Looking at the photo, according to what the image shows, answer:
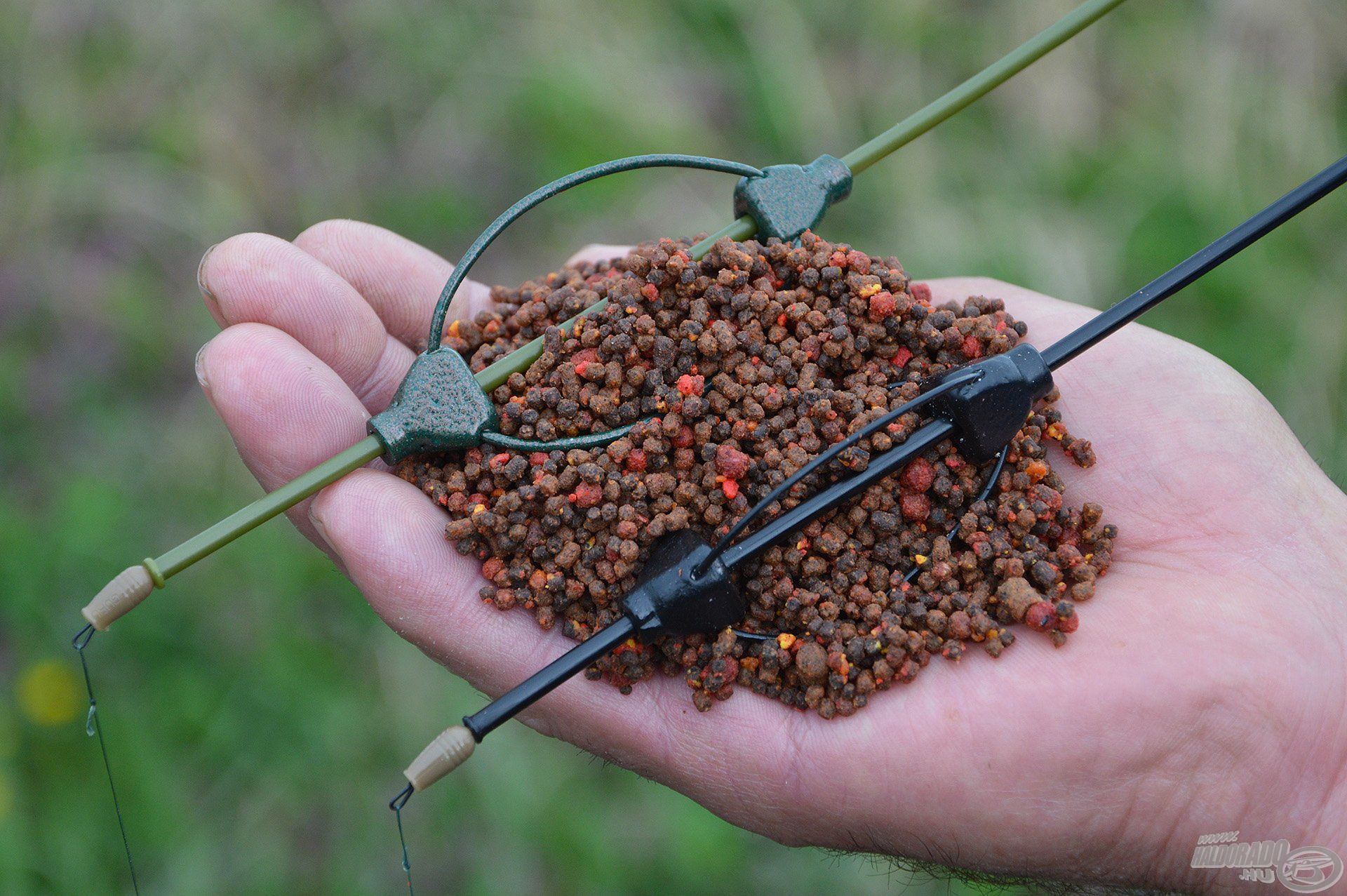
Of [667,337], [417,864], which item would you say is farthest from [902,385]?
[417,864]

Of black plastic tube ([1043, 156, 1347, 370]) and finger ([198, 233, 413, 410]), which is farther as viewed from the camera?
finger ([198, 233, 413, 410])

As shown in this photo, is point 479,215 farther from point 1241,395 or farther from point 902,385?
point 1241,395

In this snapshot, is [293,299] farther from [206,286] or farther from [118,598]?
[118,598]

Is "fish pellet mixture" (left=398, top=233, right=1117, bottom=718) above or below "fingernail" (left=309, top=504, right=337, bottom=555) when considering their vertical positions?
below

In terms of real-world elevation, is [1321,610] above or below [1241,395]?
below

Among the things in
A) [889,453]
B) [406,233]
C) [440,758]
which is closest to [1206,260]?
[889,453]

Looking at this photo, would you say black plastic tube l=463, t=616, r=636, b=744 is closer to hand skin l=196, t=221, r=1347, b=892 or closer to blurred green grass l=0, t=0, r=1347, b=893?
hand skin l=196, t=221, r=1347, b=892

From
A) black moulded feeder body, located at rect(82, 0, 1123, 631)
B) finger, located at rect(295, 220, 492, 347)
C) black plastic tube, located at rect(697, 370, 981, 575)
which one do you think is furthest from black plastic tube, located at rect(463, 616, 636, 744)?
finger, located at rect(295, 220, 492, 347)
